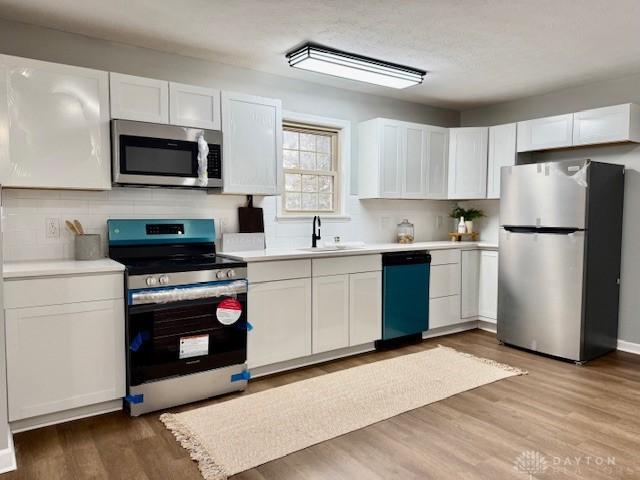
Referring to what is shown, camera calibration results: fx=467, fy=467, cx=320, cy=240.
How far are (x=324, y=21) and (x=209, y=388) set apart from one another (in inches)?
98.7

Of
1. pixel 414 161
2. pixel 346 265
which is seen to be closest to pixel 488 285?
pixel 414 161

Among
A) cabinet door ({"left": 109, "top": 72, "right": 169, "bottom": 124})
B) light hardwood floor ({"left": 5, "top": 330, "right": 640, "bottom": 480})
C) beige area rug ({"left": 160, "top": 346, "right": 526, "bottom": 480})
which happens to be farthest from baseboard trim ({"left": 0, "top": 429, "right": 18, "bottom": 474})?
cabinet door ({"left": 109, "top": 72, "right": 169, "bottom": 124})

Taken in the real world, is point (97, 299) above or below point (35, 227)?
below

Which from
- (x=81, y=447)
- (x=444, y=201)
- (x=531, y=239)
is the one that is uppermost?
(x=444, y=201)

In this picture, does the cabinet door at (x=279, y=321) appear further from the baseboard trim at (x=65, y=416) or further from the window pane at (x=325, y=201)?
the window pane at (x=325, y=201)

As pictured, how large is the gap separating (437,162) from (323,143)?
131 centimetres

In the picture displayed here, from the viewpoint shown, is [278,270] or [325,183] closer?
[278,270]

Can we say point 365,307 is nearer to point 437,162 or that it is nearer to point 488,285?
point 488,285

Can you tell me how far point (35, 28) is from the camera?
3100 mm

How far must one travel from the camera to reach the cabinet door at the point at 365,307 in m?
4.00

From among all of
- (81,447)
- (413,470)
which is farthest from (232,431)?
(413,470)

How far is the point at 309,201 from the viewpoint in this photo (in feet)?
15.0

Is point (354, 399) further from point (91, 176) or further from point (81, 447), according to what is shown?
point (91, 176)

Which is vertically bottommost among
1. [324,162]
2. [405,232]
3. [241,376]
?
[241,376]
